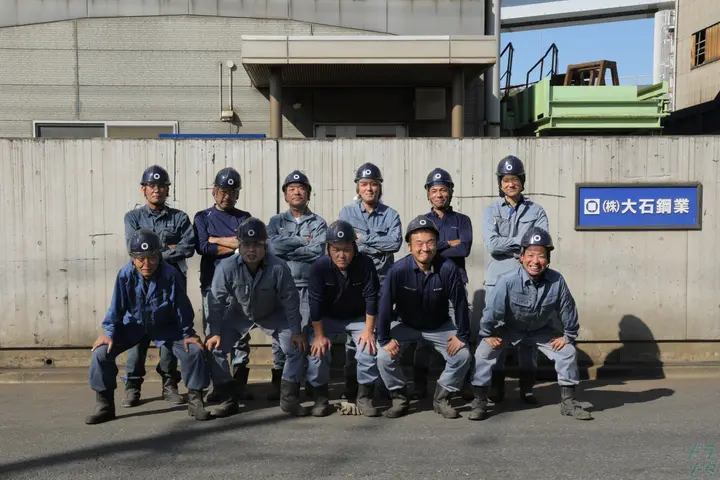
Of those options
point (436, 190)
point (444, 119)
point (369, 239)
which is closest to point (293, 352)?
point (369, 239)

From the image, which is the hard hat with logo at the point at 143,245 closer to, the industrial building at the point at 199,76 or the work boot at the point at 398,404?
the work boot at the point at 398,404

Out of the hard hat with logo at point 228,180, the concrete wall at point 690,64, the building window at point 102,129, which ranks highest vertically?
the concrete wall at point 690,64

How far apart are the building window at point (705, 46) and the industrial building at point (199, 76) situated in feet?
42.0

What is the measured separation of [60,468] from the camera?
165 inches

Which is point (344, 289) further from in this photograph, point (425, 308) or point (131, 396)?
point (131, 396)

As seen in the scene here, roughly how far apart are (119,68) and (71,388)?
6.77 meters

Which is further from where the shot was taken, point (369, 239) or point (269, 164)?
point (269, 164)

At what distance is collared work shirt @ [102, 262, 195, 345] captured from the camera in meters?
5.29

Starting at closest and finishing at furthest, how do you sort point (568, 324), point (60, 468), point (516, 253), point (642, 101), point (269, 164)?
point (60, 468) < point (568, 324) < point (516, 253) < point (269, 164) < point (642, 101)

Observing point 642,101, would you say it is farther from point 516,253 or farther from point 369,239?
point 369,239

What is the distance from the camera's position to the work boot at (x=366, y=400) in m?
5.34

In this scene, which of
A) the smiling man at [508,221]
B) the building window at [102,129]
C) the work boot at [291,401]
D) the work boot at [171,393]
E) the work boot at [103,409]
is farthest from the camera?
the building window at [102,129]

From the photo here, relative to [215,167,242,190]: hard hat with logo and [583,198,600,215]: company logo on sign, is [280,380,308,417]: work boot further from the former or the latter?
[583,198,600,215]: company logo on sign

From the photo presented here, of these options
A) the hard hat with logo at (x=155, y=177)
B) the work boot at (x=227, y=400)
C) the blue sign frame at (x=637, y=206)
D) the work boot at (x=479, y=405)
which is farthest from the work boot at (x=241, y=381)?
the blue sign frame at (x=637, y=206)
